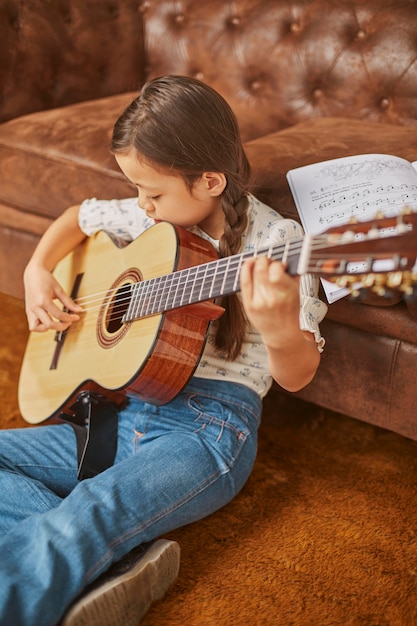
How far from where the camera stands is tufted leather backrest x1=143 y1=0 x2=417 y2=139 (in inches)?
72.9

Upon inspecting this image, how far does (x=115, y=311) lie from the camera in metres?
1.27

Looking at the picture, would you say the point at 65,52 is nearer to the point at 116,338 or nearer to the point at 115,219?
the point at 115,219

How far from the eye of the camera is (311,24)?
195cm

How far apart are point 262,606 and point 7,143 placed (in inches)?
50.1

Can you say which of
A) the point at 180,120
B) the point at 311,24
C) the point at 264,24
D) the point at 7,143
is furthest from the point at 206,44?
the point at 180,120

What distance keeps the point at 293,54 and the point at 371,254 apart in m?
1.34

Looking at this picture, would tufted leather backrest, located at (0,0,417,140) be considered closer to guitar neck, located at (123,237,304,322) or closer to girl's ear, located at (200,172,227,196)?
girl's ear, located at (200,172,227,196)

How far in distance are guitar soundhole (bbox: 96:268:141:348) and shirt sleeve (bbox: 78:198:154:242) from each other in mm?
151

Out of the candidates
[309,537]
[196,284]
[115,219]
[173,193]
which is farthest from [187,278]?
[309,537]

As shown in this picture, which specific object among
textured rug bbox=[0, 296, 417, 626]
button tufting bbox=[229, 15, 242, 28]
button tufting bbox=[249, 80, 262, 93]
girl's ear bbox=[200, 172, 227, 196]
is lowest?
textured rug bbox=[0, 296, 417, 626]

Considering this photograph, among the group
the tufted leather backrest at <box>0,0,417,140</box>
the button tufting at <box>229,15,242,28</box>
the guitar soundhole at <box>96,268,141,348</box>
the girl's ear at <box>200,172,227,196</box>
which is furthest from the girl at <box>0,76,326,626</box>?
the button tufting at <box>229,15,242,28</box>

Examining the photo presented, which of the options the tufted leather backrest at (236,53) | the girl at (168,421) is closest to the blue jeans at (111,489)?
the girl at (168,421)

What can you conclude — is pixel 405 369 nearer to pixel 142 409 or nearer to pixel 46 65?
pixel 142 409

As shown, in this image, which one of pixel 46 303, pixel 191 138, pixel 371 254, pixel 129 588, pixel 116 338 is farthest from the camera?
pixel 46 303
